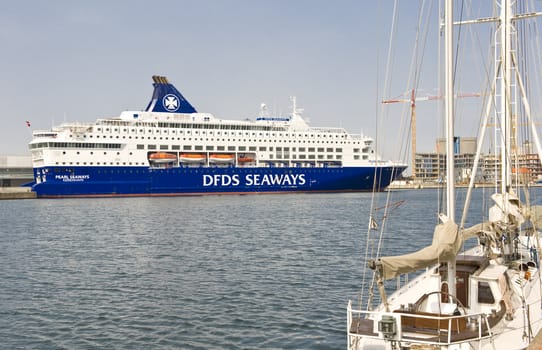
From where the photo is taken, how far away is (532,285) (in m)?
11.0

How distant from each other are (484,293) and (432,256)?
5.82 feet

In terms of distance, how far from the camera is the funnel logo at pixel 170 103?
7462 cm

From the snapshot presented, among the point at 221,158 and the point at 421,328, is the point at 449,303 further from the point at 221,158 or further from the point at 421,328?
the point at 221,158

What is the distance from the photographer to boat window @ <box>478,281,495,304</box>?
9312 millimetres

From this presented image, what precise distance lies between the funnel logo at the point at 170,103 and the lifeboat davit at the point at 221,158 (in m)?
9.11

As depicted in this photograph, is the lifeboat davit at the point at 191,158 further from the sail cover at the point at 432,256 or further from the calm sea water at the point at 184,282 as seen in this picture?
the sail cover at the point at 432,256

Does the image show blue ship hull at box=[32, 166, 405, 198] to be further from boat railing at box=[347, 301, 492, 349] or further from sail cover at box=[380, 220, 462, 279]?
boat railing at box=[347, 301, 492, 349]

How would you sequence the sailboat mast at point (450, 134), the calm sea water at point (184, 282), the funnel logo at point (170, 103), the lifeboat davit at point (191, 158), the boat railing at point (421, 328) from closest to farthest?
the boat railing at point (421, 328) → the sailboat mast at point (450, 134) → the calm sea water at point (184, 282) → the lifeboat davit at point (191, 158) → the funnel logo at point (170, 103)

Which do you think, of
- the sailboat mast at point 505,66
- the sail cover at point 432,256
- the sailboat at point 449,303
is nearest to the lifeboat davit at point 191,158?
the sailboat mast at point 505,66

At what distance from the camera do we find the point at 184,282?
1842 centimetres

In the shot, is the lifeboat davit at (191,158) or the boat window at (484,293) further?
the lifeboat davit at (191,158)

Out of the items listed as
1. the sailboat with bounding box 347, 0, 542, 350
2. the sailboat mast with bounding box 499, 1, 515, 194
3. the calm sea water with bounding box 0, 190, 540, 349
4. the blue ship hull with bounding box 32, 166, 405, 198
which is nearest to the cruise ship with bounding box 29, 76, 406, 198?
the blue ship hull with bounding box 32, 166, 405, 198

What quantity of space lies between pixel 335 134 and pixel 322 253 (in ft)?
184

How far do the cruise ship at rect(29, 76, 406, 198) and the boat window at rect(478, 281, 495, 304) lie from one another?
60.9m
